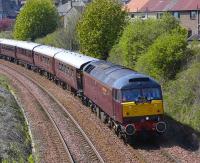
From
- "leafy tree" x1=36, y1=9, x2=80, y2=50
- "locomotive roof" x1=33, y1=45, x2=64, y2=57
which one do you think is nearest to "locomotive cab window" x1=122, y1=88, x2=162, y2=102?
"locomotive roof" x1=33, y1=45, x2=64, y2=57

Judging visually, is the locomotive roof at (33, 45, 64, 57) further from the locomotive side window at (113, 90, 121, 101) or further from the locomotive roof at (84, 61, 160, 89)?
the locomotive side window at (113, 90, 121, 101)

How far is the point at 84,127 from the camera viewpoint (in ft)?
81.8

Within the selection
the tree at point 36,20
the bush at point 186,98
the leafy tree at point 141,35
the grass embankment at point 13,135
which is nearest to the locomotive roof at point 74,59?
the leafy tree at point 141,35

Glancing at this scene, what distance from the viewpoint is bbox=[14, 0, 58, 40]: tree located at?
75.2 metres

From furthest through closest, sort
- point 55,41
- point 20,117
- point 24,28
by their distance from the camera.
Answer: point 24,28 → point 55,41 → point 20,117

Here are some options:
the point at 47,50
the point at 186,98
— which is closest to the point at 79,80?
the point at 186,98

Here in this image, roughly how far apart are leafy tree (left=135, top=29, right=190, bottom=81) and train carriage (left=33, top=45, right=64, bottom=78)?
14275 millimetres

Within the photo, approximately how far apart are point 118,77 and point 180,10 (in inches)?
1393

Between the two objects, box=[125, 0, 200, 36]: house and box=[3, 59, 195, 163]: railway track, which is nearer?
box=[3, 59, 195, 163]: railway track

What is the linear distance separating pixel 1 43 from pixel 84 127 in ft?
144

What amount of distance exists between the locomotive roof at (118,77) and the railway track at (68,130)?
112 inches

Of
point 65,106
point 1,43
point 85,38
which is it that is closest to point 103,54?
point 85,38

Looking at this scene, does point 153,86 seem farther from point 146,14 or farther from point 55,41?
point 55,41

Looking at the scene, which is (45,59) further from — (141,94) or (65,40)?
(141,94)
